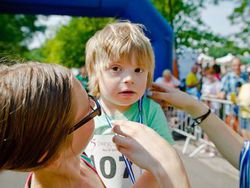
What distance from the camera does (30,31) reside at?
3509 centimetres

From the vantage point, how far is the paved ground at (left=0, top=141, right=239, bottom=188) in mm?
4842

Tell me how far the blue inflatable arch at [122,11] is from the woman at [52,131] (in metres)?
4.25

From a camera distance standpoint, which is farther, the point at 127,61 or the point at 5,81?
the point at 127,61

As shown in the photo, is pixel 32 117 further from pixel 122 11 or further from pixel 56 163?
A: pixel 122 11

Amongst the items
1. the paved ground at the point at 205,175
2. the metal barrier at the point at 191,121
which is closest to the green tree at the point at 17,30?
the metal barrier at the point at 191,121

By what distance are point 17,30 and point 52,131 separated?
33.0 m

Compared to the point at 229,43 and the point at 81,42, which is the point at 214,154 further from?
the point at 81,42

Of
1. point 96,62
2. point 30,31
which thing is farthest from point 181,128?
point 30,31

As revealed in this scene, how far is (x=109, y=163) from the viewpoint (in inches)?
62.9

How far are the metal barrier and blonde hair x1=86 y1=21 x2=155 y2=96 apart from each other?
11.5 feet

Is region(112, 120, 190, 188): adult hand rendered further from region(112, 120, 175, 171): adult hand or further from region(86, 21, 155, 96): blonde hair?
region(86, 21, 155, 96): blonde hair

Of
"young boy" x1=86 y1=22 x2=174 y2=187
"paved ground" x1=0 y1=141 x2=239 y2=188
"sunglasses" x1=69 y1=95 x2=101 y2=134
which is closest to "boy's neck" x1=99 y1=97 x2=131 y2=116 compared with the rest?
"young boy" x1=86 y1=22 x2=174 y2=187

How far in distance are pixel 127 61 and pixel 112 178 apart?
0.48m

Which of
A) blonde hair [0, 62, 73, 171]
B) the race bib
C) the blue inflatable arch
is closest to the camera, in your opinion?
blonde hair [0, 62, 73, 171]
